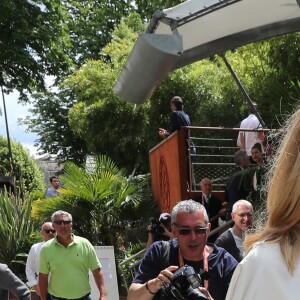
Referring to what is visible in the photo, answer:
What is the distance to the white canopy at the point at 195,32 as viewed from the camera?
695 centimetres

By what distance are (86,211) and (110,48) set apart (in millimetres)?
12067

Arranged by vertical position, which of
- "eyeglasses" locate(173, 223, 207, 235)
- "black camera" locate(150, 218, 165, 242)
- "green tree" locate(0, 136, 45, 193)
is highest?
"green tree" locate(0, 136, 45, 193)

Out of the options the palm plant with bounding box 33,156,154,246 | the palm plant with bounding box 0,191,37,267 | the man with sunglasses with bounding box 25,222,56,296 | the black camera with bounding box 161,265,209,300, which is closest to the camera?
the black camera with bounding box 161,265,209,300

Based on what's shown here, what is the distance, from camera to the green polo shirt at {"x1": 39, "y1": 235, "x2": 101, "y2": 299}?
8.73 metres

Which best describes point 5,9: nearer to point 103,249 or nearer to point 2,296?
point 103,249

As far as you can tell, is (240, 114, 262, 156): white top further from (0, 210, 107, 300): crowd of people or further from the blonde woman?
the blonde woman

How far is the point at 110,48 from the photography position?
2556 cm

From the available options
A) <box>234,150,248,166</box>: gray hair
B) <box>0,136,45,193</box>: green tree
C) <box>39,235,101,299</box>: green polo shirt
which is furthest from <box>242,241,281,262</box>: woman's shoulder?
<box>0,136,45,193</box>: green tree

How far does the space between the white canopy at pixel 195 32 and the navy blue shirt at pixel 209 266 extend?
2.48 metres

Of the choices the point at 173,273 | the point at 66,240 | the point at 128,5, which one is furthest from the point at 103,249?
the point at 128,5

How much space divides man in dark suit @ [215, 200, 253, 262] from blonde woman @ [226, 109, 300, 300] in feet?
15.7

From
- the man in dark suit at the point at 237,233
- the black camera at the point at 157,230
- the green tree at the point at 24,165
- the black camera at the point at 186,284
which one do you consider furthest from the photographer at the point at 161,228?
the green tree at the point at 24,165

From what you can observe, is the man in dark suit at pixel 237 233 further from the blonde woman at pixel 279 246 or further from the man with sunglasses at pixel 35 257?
the blonde woman at pixel 279 246

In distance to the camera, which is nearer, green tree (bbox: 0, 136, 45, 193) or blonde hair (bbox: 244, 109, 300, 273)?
blonde hair (bbox: 244, 109, 300, 273)
